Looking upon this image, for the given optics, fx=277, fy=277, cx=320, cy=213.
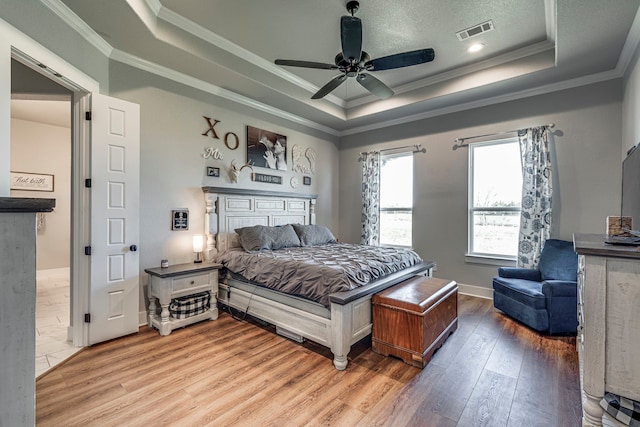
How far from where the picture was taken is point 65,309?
3643mm

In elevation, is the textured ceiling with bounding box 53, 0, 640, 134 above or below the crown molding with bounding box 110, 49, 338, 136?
above

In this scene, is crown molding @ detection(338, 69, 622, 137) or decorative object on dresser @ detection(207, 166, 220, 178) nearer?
crown molding @ detection(338, 69, 622, 137)

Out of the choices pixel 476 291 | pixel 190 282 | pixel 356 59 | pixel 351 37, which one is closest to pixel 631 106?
pixel 476 291

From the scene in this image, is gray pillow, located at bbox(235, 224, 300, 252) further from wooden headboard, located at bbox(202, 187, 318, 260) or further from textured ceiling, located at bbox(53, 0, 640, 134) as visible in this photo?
textured ceiling, located at bbox(53, 0, 640, 134)

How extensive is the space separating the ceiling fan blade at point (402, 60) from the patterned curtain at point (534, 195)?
2.23 metres

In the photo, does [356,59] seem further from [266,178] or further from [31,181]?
[31,181]

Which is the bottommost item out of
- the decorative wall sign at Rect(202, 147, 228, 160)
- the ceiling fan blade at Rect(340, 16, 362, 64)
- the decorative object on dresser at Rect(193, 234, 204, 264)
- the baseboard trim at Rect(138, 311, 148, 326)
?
the baseboard trim at Rect(138, 311, 148, 326)

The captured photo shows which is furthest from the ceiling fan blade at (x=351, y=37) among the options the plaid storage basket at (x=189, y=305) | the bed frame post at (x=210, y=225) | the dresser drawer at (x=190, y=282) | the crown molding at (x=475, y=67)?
the plaid storage basket at (x=189, y=305)

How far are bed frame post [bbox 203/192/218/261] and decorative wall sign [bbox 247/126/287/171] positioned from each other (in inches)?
36.9

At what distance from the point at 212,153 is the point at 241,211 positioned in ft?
2.98

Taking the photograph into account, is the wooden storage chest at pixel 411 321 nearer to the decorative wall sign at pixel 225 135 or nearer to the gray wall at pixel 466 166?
the gray wall at pixel 466 166

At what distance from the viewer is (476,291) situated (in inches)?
167

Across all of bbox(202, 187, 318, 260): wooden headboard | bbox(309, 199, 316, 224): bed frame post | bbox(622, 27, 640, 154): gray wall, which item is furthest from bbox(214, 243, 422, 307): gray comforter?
bbox(622, 27, 640, 154): gray wall

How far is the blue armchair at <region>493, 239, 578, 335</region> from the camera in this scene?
9.36 feet
